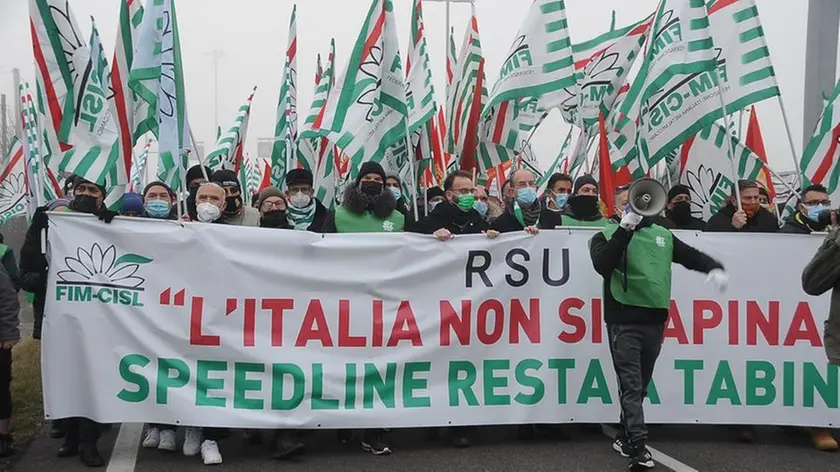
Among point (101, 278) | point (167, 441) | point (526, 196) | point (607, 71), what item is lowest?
point (167, 441)

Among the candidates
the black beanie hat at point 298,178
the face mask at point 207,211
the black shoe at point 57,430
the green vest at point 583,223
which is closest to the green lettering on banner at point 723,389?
the green vest at point 583,223

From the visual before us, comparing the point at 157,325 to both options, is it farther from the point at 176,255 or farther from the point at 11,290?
the point at 11,290

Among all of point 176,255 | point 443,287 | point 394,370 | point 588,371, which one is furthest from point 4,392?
point 588,371

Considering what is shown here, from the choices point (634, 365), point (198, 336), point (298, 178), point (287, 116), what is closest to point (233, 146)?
point (287, 116)

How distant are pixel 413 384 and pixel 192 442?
4.83ft

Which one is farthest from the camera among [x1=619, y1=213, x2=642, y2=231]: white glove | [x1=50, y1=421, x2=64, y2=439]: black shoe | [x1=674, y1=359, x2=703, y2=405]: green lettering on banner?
[x1=50, y1=421, x2=64, y2=439]: black shoe

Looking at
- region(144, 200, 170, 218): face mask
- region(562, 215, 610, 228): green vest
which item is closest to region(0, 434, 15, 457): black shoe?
region(144, 200, 170, 218): face mask

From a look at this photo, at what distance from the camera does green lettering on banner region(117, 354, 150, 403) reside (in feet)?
17.0

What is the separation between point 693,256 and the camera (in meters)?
4.98

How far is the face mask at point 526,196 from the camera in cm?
615

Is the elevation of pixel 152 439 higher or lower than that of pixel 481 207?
lower

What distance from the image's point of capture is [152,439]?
536 cm

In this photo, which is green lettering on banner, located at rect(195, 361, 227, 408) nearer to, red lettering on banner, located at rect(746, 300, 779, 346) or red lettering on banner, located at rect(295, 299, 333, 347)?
red lettering on banner, located at rect(295, 299, 333, 347)

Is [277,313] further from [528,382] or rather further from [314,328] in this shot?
[528,382]
